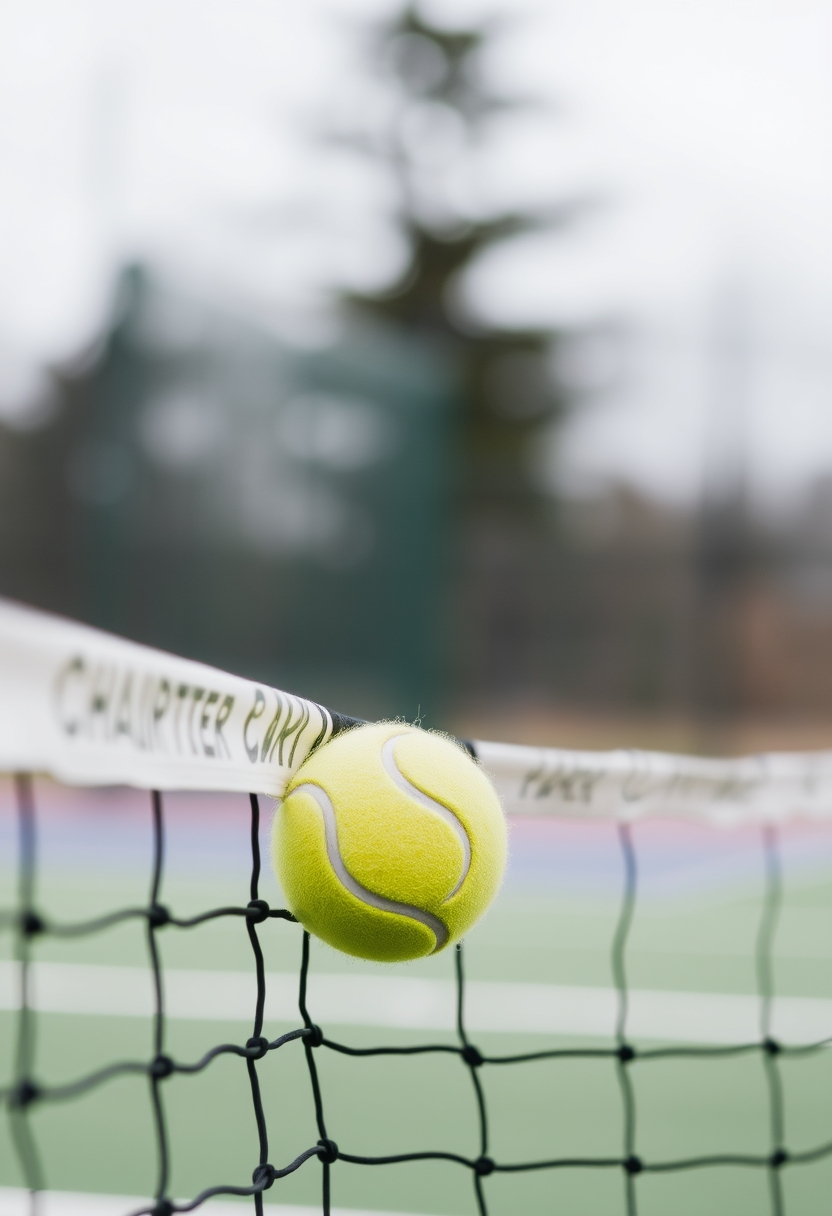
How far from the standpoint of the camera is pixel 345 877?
1.33m

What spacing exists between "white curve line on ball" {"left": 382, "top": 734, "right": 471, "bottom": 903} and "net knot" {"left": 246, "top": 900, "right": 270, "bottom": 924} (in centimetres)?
25

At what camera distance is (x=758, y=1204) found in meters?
2.35

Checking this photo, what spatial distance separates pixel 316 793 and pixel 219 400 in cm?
750

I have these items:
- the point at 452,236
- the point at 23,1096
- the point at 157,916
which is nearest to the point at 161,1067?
the point at 157,916

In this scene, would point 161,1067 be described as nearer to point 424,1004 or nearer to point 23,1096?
point 23,1096

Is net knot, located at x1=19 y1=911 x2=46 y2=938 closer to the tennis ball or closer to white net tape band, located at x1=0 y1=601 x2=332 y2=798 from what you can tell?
white net tape band, located at x1=0 y1=601 x2=332 y2=798

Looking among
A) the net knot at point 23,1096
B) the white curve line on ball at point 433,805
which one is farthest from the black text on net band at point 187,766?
the white curve line on ball at point 433,805

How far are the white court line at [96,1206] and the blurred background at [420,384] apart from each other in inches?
227

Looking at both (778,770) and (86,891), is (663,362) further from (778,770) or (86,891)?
(778,770)

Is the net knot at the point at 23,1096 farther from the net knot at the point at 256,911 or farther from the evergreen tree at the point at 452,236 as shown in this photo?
the evergreen tree at the point at 452,236

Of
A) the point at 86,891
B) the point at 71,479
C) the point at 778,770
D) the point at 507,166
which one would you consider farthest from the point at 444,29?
the point at 778,770

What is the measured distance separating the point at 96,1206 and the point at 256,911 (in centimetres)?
104

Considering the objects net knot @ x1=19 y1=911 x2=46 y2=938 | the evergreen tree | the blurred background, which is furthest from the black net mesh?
the evergreen tree

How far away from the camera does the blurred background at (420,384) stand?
8.52m
